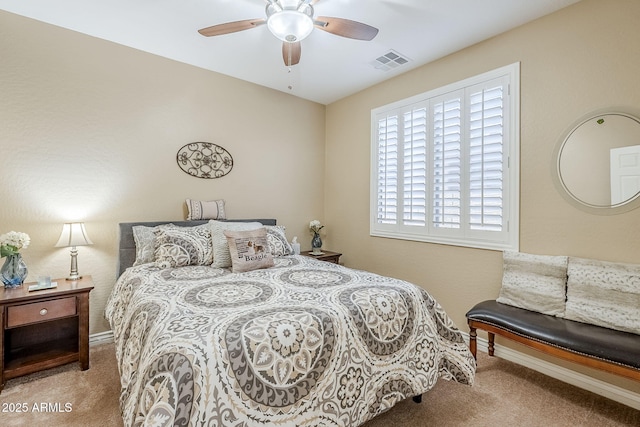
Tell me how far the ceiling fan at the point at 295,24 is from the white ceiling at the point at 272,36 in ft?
1.08

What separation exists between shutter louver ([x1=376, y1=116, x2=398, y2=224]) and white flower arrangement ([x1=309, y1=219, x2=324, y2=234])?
2.93 feet

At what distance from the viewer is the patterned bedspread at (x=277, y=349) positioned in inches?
45.7

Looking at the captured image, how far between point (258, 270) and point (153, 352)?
4.18 feet

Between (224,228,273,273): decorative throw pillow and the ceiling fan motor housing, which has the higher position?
the ceiling fan motor housing

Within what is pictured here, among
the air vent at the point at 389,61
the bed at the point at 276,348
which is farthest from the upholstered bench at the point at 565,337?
the air vent at the point at 389,61

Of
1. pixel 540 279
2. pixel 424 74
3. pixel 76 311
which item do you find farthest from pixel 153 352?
pixel 424 74

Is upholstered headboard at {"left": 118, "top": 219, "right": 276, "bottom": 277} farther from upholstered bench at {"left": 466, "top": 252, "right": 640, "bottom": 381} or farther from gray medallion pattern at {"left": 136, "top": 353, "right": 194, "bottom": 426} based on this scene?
upholstered bench at {"left": 466, "top": 252, "right": 640, "bottom": 381}

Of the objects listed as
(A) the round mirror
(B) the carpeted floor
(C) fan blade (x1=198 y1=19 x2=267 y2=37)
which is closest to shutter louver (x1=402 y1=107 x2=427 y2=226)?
(A) the round mirror

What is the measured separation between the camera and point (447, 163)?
9.77 ft

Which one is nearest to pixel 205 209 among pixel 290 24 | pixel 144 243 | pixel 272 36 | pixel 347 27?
pixel 144 243

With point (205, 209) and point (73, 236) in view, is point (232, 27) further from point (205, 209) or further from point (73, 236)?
point (73, 236)

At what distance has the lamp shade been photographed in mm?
2422

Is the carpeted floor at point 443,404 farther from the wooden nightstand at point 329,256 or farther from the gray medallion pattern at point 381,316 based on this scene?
the wooden nightstand at point 329,256

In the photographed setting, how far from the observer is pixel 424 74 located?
3211mm
